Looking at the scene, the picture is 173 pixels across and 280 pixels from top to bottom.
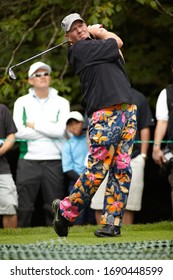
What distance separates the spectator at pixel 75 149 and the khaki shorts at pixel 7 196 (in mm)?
749

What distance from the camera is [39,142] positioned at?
1241 centimetres

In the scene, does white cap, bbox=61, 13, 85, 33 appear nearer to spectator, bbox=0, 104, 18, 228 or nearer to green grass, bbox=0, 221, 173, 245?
green grass, bbox=0, 221, 173, 245

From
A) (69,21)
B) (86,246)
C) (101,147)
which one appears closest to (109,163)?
(101,147)

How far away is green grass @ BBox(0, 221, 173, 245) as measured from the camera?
29.3 ft

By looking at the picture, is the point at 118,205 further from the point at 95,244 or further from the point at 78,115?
the point at 78,115

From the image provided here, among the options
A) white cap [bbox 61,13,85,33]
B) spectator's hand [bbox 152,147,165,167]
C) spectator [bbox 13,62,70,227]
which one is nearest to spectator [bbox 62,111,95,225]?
spectator [bbox 13,62,70,227]

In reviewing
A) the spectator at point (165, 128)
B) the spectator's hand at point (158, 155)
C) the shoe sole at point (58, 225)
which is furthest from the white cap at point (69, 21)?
the spectator's hand at point (158, 155)

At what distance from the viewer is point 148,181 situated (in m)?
15.0

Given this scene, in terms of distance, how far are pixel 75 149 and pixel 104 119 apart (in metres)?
3.40

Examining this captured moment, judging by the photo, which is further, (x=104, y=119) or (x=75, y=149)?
(x=75, y=149)

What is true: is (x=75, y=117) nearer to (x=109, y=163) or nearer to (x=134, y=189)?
(x=134, y=189)

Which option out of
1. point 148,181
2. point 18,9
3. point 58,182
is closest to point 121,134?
point 58,182

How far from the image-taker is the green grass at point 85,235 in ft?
29.3

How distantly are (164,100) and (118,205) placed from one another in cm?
283
